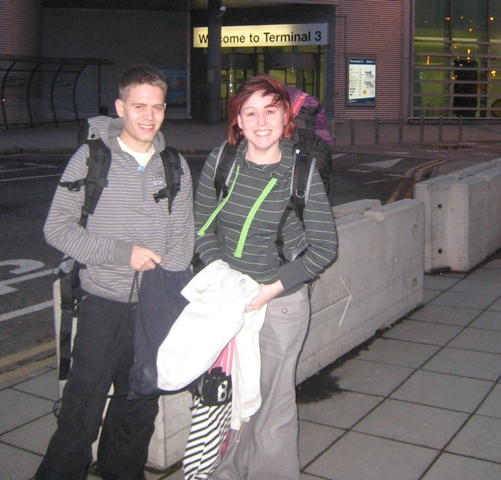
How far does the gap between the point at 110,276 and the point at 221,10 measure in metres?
27.0

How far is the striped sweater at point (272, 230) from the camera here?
130 inches

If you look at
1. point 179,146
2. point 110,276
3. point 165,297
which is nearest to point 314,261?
point 165,297

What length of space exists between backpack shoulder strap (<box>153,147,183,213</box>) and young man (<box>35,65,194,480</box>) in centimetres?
3

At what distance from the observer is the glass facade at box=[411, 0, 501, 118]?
33.7m

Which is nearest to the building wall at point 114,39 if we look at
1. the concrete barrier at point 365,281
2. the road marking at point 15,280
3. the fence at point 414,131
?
the fence at point 414,131

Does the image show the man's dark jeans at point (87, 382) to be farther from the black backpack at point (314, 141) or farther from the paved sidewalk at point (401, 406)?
the black backpack at point (314, 141)

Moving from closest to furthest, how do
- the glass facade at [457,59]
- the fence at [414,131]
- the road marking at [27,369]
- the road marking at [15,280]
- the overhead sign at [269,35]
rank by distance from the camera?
the road marking at [27,369] → the road marking at [15,280] → the fence at [414,131] → the overhead sign at [269,35] → the glass facade at [457,59]

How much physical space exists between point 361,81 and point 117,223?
3027 cm

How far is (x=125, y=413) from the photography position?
344 cm

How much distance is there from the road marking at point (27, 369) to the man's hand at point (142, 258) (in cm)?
247

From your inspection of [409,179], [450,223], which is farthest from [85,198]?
[409,179]

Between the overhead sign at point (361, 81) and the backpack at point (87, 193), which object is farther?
the overhead sign at point (361, 81)

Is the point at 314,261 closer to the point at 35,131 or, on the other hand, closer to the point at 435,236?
the point at 435,236

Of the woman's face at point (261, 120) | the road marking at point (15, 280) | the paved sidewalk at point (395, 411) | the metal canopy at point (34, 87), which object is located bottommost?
the paved sidewalk at point (395, 411)
